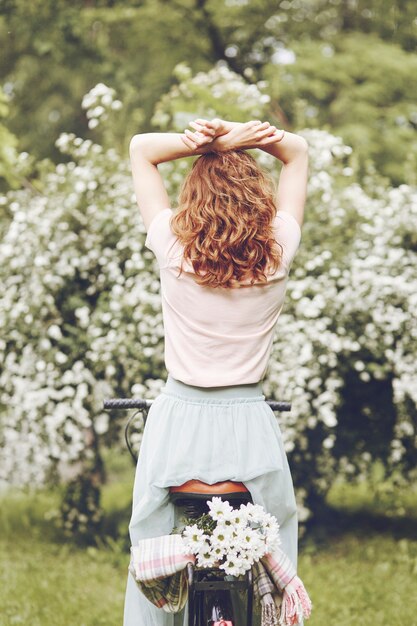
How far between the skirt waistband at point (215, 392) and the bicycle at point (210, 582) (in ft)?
0.81

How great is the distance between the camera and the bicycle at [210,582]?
99.1 inches

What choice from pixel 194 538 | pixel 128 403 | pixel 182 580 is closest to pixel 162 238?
pixel 128 403

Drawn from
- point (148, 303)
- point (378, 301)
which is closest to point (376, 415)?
point (378, 301)

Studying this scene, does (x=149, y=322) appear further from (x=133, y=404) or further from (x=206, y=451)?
(x=206, y=451)

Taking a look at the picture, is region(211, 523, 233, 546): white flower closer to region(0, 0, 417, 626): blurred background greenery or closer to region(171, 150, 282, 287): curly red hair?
region(171, 150, 282, 287): curly red hair

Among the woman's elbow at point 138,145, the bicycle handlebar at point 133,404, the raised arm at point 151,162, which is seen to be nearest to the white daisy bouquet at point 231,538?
the bicycle handlebar at point 133,404

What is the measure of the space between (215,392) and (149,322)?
2.40 meters

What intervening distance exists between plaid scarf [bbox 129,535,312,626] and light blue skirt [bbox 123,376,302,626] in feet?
0.43

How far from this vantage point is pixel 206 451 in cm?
267

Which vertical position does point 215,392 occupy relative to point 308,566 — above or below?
above

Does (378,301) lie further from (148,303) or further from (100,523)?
(100,523)

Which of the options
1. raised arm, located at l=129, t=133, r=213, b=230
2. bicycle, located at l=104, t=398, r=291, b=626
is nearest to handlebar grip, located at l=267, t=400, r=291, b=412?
bicycle, located at l=104, t=398, r=291, b=626

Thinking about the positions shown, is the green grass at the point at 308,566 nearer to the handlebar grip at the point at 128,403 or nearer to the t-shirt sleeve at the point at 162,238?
the handlebar grip at the point at 128,403

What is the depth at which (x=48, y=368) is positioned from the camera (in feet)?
17.1
